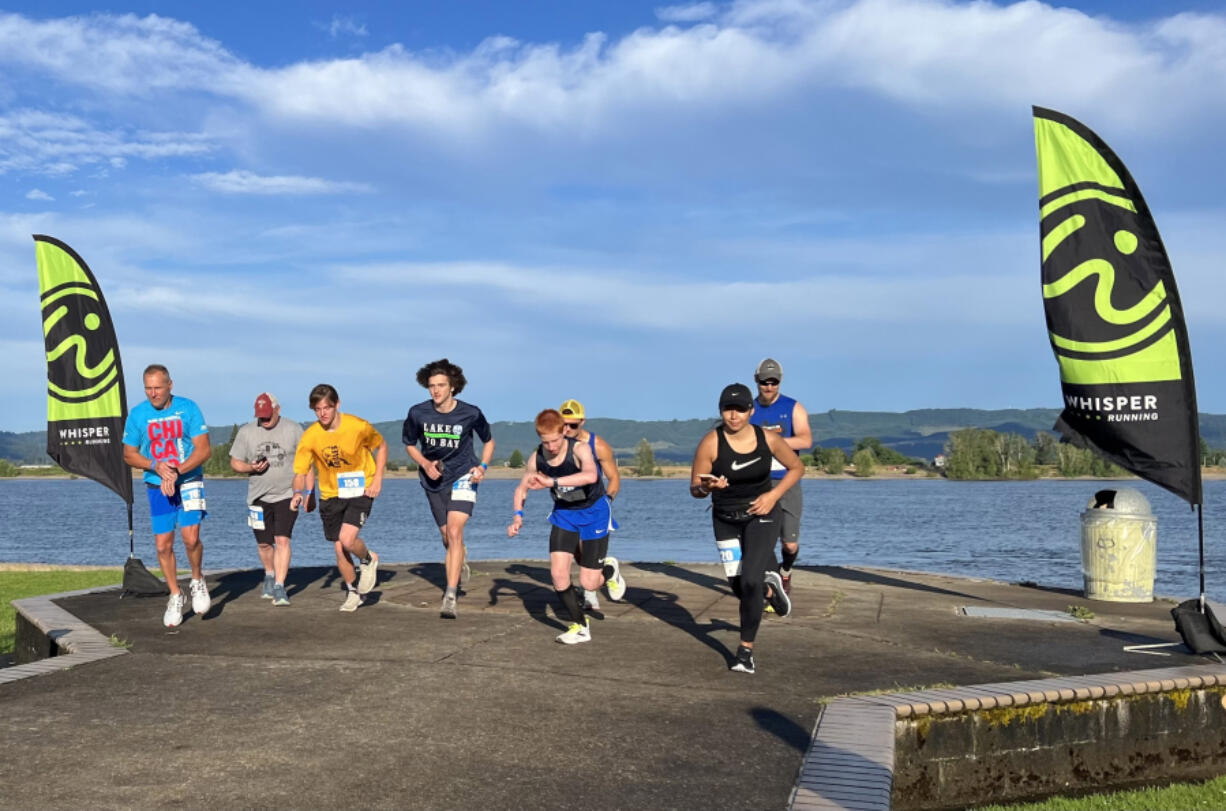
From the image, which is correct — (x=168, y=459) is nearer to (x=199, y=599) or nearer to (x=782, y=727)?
(x=199, y=599)

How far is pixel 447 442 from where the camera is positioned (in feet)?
33.5

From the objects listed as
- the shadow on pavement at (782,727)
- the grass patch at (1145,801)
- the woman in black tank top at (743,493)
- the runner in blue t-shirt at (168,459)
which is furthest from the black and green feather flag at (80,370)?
the grass patch at (1145,801)

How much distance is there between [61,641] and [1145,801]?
23.9ft

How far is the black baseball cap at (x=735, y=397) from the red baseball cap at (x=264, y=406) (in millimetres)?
5170

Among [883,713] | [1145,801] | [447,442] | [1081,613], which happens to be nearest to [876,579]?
[1081,613]

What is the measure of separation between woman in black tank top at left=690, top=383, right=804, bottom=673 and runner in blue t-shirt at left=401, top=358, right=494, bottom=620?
290 cm

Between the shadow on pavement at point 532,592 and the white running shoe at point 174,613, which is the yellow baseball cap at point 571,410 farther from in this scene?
the white running shoe at point 174,613

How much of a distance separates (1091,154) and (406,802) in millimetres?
7481

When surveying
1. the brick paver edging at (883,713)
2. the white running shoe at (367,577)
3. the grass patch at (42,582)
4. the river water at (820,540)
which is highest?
the white running shoe at (367,577)

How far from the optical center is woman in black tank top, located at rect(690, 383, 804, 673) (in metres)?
7.54

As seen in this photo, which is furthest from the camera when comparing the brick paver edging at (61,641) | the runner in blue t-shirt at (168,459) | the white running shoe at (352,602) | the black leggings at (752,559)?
the white running shoe at (352,602)

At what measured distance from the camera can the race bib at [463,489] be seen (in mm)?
Result: 9953

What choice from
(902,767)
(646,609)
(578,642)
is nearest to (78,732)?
(578,642)

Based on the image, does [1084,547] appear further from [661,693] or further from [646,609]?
[661,693]
